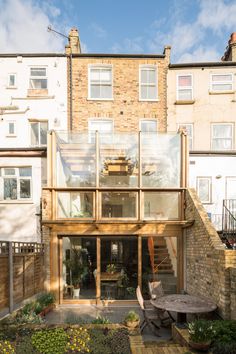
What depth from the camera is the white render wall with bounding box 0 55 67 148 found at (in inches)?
572

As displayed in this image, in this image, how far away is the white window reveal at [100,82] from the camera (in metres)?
14.8

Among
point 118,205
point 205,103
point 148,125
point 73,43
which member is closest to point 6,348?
point 118,205

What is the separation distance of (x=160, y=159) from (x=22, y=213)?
633cm

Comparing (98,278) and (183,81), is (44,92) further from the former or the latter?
(98,278)

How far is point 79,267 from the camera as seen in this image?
1059cm

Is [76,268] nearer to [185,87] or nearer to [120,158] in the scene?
[120,158]

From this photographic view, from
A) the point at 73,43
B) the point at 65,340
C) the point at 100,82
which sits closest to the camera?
the point at 65,340

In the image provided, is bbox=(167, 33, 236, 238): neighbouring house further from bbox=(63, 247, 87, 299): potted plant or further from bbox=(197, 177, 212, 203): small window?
bbox=(63, 247, 87, 299): potted plant

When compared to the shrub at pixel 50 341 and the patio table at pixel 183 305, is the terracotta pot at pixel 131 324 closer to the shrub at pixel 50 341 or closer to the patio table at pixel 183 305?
the patio table at pixel 183 305

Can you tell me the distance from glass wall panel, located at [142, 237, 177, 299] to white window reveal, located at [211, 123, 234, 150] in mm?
6948

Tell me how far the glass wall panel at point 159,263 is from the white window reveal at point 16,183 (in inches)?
220

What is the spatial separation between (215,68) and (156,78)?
3.26m

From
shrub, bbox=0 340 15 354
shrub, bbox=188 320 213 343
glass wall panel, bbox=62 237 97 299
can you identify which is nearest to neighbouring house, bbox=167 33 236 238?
glass wall panel, bbox=62 237 97 299

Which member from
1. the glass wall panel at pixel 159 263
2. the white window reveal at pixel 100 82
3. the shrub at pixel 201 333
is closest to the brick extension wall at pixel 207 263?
the glass wall panel at pixel 159 263
